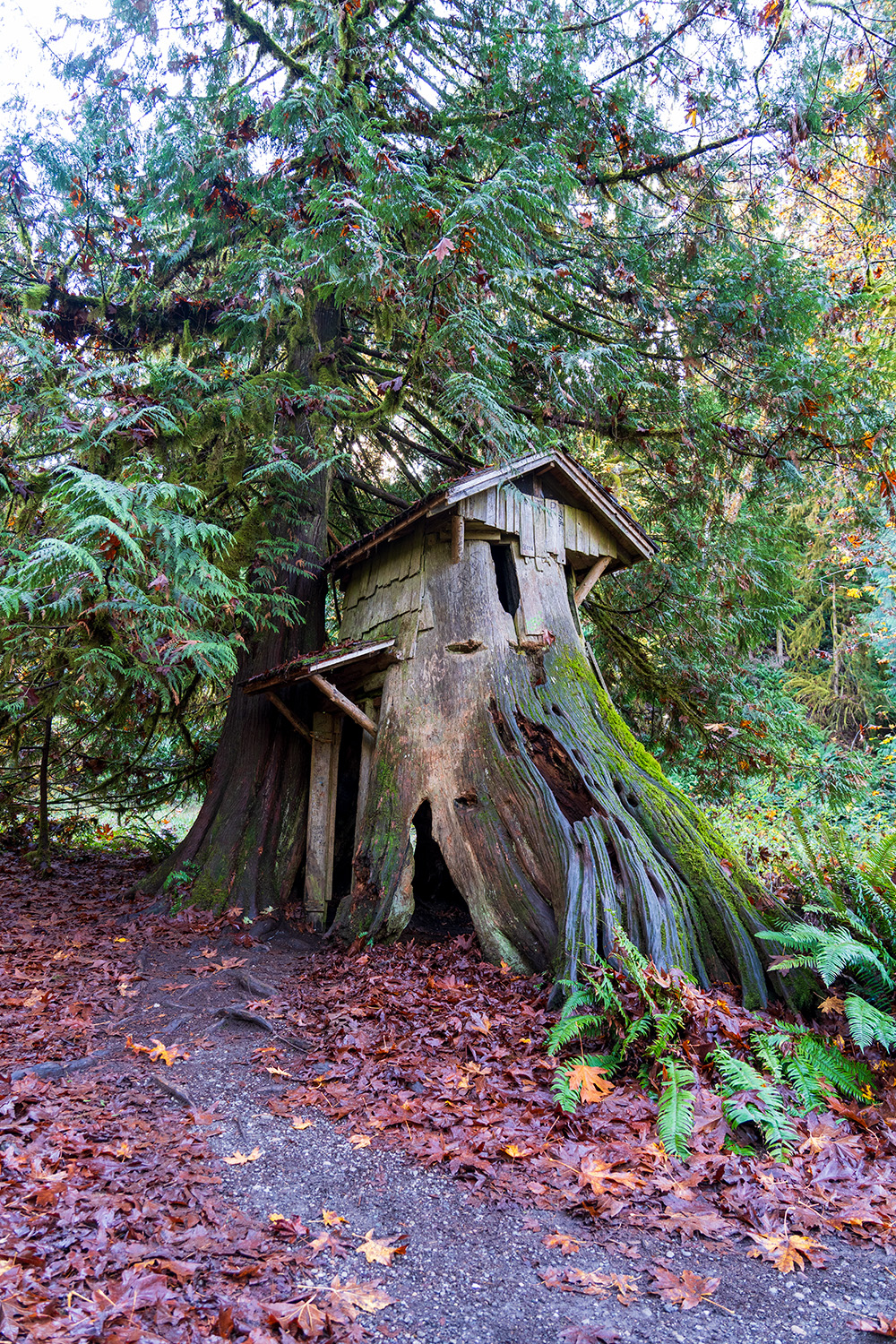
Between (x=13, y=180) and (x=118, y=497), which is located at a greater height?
(x=13, y=180)

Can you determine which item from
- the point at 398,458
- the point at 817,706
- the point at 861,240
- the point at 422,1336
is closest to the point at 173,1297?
the point at 422,1336

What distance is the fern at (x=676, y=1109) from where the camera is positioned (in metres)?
3.77

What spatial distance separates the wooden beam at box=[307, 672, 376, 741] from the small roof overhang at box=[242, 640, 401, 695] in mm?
88

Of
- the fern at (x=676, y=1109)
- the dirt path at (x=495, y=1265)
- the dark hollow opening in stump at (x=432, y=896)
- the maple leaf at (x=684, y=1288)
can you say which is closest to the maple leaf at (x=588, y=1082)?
the fern at (x=676, y=1109)

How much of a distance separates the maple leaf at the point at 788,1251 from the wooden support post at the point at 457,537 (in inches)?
230

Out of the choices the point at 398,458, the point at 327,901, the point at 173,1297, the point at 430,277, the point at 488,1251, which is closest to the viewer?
the point at 173,1297

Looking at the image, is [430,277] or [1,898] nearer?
[430,277]

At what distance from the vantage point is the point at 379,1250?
10.3ft

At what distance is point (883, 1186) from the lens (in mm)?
3617

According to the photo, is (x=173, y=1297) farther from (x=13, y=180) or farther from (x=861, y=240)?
(x=861, y=240)

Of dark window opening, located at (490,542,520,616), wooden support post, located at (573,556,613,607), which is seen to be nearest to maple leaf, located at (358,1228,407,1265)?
dark window opening, located at (490,542,520,616)

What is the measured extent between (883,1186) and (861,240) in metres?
11.6

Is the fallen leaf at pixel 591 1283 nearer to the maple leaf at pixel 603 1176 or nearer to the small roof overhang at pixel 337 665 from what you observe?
the maple leaf at pixel 603 1176

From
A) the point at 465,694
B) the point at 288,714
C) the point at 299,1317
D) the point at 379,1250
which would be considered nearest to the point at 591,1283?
the point at 379,1250
